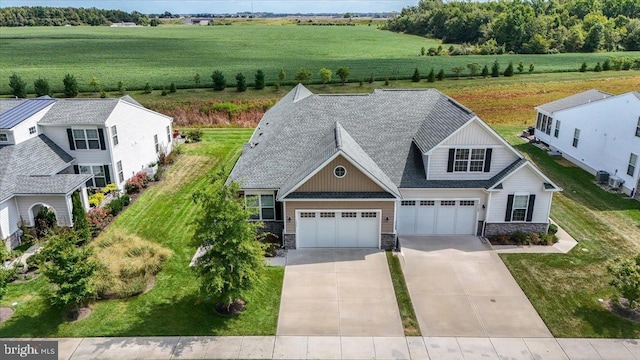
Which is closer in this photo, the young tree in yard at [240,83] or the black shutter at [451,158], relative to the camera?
the black shutter at [451,158]

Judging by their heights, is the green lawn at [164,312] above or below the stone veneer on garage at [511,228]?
below

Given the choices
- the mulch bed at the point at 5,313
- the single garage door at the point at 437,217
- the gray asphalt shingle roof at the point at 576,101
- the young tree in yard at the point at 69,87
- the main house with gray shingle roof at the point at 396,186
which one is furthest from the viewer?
the young tree in yard at the point at 69,87

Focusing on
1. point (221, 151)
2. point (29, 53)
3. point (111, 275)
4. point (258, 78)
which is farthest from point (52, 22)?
point (111, 275)

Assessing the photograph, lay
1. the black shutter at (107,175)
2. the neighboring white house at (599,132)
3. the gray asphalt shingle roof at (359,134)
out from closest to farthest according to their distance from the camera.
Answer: the gray asphalt shingle roof at (359,134), the black shutter at (107,175), the neighboring white house at (599,132)

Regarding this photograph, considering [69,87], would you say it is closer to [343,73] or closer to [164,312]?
[343,73]

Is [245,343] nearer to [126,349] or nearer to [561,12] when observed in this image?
[126,349]

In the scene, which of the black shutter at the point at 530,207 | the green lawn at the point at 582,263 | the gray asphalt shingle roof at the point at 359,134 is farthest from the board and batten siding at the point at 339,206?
the black shutter at the point at 530,207

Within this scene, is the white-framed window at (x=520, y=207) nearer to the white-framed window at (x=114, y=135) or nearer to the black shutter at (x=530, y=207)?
the black shutter at (x=530, y=207)

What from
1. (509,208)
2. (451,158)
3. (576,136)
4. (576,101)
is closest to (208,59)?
(576,101)
